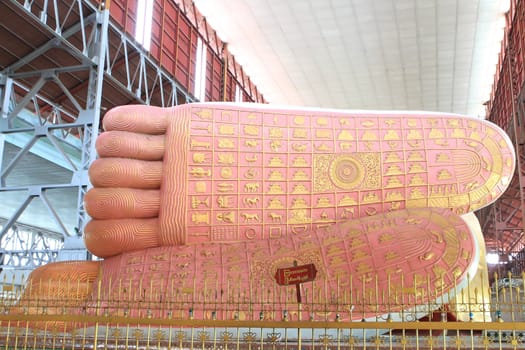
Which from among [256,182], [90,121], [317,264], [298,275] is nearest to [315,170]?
[256,182]

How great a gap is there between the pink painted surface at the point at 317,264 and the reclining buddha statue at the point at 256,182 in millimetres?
31

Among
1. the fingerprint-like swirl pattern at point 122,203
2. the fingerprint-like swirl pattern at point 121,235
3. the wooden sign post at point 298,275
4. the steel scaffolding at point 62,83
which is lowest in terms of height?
the wooden sign post at point 298,275

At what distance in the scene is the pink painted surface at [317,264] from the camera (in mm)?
Result: 5551

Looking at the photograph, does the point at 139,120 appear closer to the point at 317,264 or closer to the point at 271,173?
the point at 271,173

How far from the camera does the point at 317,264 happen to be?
6.05m

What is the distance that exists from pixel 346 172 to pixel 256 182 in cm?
109

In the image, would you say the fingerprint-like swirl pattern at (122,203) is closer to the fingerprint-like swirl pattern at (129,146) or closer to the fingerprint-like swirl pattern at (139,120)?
the fingerprint-like swirl pattern at (129,146)

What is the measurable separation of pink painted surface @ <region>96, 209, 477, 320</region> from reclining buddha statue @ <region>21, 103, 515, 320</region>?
0.10ft

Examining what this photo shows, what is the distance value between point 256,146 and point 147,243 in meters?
1.75

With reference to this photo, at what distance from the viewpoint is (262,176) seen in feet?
22.7

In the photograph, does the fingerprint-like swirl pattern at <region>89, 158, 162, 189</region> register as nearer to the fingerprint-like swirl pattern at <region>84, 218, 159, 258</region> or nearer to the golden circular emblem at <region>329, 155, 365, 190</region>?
the fingerprint-like swirl pattern at <region>84, 218, 159, 258</region>

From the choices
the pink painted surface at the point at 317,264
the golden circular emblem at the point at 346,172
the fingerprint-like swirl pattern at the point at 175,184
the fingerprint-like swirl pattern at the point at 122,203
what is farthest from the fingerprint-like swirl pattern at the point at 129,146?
the golden circular emblem at the point at 346,172

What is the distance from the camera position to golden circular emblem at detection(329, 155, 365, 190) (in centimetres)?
682

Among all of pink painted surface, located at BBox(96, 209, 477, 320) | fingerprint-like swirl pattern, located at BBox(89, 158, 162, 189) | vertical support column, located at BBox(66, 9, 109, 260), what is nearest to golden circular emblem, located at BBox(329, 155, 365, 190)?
pink painted surface, located at BBox(96, 209, 477, 320)
